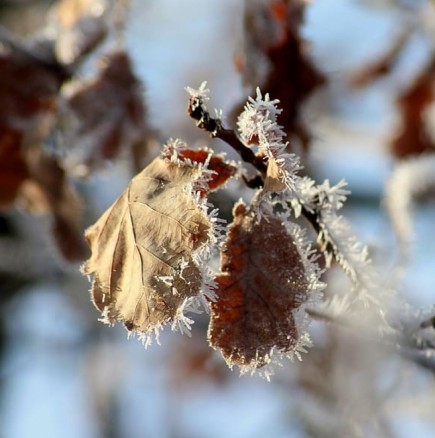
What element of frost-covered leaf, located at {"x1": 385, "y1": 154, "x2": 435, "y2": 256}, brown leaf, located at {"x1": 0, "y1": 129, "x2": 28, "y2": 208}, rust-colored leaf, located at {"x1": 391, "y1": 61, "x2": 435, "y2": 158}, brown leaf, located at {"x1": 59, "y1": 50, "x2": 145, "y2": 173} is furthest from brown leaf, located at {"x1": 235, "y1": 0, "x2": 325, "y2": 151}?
rust-colored leaf, located at {"x1": 391, "y1": 61, "x2": 435, "y2": 158}

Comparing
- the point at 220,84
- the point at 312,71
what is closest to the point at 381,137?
the point at 312,71

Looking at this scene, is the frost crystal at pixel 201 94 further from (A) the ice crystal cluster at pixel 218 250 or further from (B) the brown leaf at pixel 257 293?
(B) the brown leaf at pixel 257 293

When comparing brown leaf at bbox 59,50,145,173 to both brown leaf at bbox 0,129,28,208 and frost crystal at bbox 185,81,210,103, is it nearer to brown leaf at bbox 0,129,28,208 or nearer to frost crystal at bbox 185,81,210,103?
brown leaf at bbox 0,129,28,208

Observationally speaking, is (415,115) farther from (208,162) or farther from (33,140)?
(208,162)

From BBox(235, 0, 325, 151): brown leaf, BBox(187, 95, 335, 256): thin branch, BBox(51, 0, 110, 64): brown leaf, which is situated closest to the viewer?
BBox(187, 95, 335, 256): thin branch

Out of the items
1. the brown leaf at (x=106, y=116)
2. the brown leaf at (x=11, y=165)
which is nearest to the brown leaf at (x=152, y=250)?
the brown leaf at (x=106, y=116)

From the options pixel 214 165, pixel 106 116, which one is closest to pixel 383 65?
pixel 106 116
